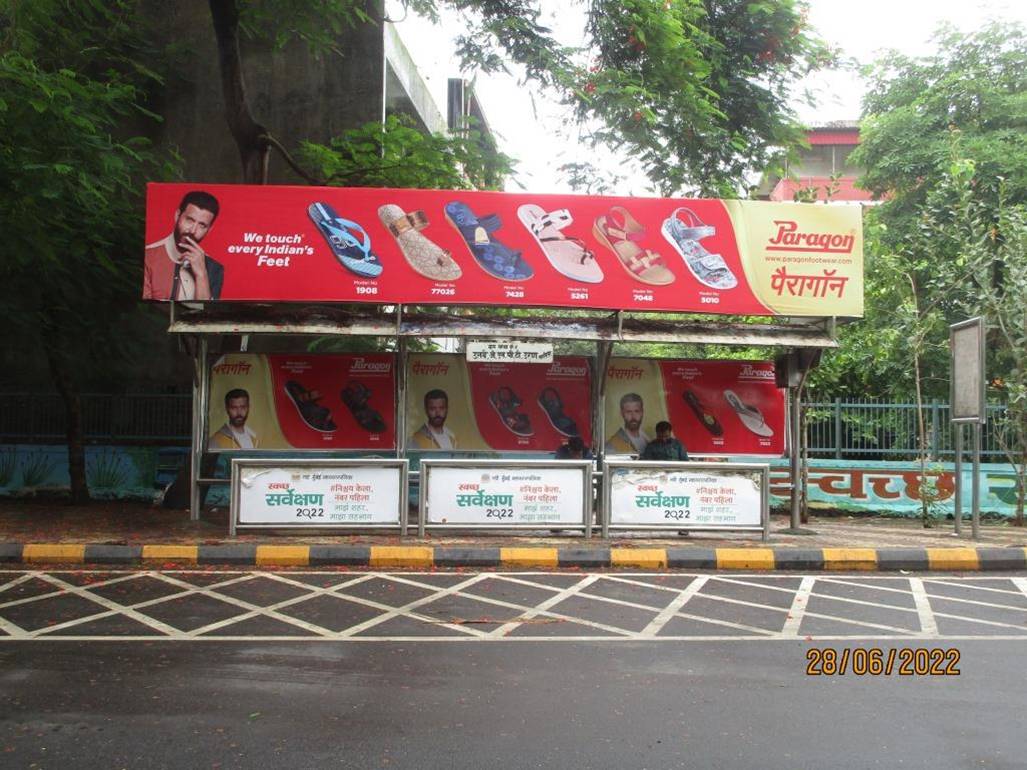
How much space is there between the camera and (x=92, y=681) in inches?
184

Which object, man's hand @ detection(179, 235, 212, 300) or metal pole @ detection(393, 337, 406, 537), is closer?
man's hand @ detection(179, 235, 212, 300)

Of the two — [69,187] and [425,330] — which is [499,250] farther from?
[69,187]

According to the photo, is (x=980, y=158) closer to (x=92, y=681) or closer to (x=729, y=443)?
(x=729, y=443)

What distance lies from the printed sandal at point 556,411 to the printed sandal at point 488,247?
2215 millimetres

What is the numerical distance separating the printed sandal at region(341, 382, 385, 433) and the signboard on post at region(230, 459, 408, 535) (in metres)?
2.17

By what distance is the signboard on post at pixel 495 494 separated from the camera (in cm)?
944

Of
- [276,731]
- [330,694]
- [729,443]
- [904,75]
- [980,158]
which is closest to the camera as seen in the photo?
[276,731]

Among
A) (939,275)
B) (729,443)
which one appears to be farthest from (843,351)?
(729,443)

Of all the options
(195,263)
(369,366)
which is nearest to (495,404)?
(369,366)

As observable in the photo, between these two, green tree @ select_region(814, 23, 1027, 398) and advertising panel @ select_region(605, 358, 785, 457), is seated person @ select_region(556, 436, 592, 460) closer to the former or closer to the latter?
advertising panel @ select_region(605, 358, 785, 457)

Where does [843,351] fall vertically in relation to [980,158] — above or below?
below

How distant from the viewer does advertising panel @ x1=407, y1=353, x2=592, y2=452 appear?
11.7 metres

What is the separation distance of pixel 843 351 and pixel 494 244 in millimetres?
8501
